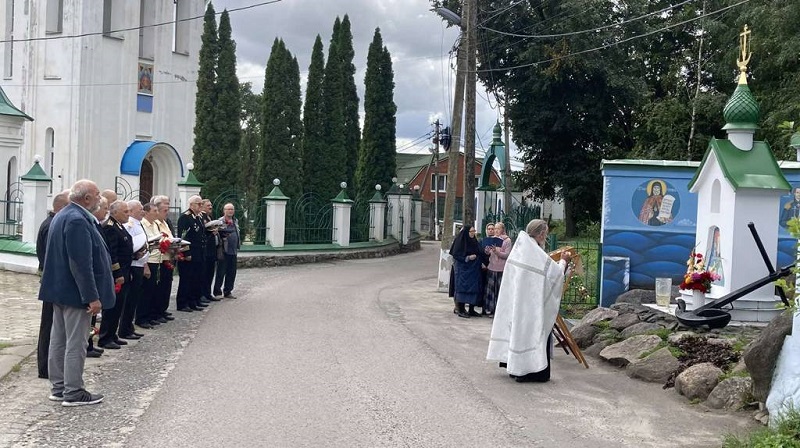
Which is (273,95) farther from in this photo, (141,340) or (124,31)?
(141,340)

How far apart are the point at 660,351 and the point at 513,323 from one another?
1849 millimetres

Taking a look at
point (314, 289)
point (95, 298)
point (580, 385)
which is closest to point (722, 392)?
point (580, 385)

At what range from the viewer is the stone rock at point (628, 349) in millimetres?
9469

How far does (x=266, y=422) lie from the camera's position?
645cm

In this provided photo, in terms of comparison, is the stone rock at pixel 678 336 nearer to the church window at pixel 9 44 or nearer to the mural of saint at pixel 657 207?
the mural of saint at pixel 657 207

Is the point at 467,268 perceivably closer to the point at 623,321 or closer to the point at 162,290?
the point at 623,321

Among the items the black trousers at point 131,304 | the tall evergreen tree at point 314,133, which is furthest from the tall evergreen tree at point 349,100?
the black trousers at point 131,304

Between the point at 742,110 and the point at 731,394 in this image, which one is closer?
the point at 731,394

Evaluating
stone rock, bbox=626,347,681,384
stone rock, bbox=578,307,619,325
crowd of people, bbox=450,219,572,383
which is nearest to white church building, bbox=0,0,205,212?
stone rock, bbox=578,307,619,325

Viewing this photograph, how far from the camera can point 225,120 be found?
91.6 ft

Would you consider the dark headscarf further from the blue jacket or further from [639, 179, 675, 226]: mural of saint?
the blue jacket

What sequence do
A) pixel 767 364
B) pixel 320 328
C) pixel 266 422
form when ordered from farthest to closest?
pixel 320 328 → pixel 767 364 → pixel 266 422

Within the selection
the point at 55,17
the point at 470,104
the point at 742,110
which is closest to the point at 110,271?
the point at 742,110

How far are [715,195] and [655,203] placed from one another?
7.98 ft
